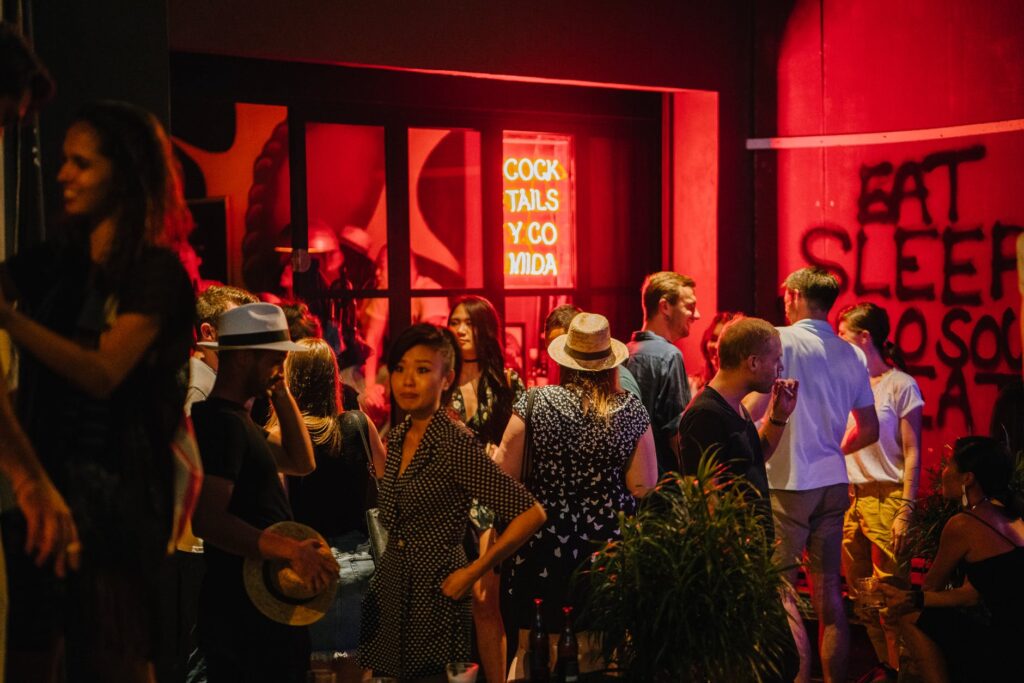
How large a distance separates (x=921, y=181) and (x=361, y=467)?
505 centimetres

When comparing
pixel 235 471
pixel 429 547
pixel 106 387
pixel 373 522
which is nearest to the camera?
pixel 106 387

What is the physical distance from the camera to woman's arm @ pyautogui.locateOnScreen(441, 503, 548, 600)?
3.76 metres

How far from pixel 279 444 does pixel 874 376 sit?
414 centimetres

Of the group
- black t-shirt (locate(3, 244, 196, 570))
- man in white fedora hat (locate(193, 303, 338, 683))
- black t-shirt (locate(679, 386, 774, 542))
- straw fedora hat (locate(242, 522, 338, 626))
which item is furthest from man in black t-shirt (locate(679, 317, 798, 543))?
black t-shirt (locate(3, 244, 196, 570))

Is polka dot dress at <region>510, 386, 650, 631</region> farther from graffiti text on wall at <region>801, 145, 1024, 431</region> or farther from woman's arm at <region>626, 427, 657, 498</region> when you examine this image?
graffiti text on wall at <region>801, 145, 1024, 431</region>

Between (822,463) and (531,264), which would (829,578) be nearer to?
(822,463)

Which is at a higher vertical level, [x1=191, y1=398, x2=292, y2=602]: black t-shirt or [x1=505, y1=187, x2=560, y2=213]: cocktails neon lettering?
[x1=505, y1=187, x2=560, y2=213]: cocktails neon lettering

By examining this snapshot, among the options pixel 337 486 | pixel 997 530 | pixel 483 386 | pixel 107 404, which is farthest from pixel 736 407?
pixel 107 404

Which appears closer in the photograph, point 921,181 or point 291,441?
point 291,441

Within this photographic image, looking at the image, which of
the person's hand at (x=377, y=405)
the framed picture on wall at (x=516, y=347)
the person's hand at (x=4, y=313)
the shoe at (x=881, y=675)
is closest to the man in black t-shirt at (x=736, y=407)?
the shoe at (x=881, y=675)

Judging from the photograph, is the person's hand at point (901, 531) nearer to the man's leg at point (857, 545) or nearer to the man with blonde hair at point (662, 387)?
the man's leg at point (857, 545)

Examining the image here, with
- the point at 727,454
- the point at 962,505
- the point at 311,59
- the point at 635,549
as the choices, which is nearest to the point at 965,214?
the point at 962,505

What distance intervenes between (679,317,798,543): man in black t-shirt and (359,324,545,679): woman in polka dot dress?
143 centimetres

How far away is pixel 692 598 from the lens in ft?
12.6
